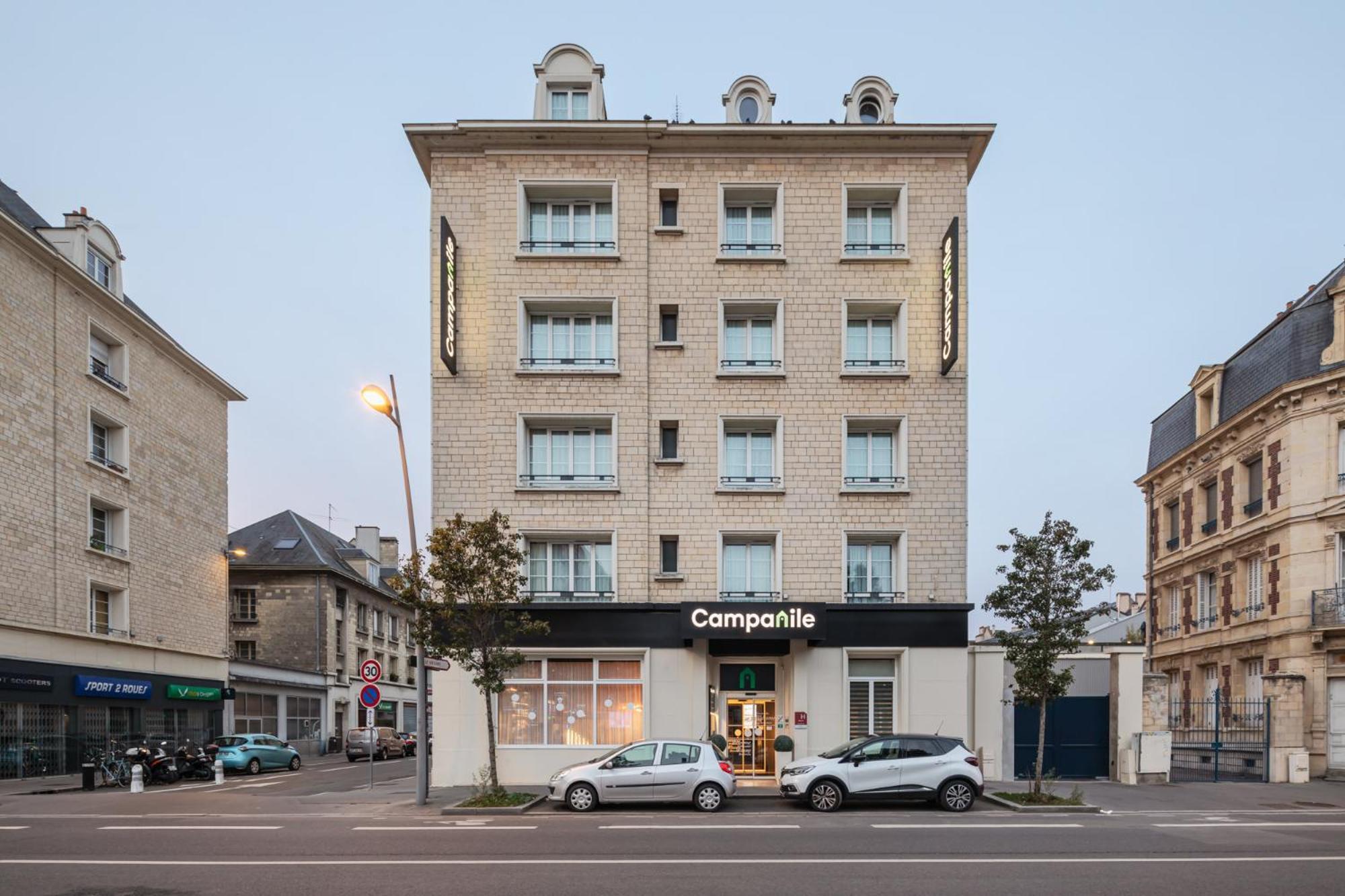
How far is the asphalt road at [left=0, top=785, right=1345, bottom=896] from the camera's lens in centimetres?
1138

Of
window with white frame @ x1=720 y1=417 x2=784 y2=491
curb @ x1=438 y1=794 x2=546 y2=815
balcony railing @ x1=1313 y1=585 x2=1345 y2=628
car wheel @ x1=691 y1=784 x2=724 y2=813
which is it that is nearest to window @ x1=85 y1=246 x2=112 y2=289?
window with white frame @ x1=720 y1=417 x2=784 y2=491

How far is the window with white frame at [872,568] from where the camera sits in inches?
965

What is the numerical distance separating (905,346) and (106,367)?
1050 inches

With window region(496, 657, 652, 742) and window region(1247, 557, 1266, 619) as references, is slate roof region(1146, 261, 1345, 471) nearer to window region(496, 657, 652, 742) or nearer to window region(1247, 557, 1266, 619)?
window region(1247, 557, 1266, 619)

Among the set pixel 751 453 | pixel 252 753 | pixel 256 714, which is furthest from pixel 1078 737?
pixel 256 714

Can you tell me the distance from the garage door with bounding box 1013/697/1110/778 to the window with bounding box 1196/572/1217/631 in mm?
13671

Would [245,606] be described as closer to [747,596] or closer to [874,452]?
[747,596]

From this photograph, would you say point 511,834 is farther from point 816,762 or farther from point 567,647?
point 567,647

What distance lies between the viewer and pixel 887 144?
25422 mm

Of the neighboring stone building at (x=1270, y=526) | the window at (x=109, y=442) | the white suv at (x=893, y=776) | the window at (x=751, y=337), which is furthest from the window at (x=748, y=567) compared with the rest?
the window at (x=109, y=442)

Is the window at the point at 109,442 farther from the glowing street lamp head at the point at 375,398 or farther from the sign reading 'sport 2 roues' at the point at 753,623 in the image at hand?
the sign reading 'sport 2 roues' at the point at 753,623

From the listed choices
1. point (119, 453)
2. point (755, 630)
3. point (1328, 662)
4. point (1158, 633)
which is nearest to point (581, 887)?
point (755, 630)

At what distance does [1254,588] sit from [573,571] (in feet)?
75.0

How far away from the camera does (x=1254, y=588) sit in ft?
107
